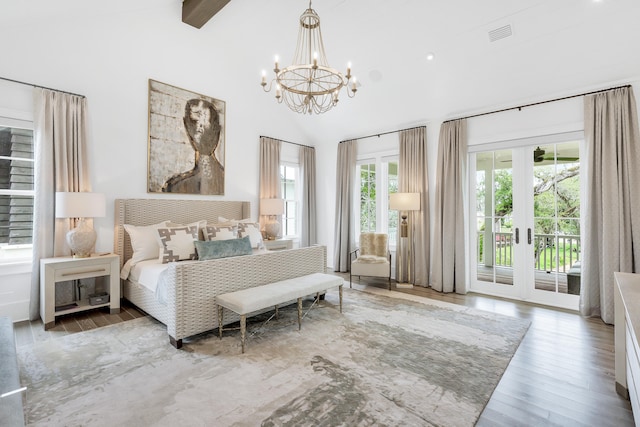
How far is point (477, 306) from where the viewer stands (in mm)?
3957

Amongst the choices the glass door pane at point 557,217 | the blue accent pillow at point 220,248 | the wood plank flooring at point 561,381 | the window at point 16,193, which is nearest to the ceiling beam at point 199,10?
the window at point 16,193

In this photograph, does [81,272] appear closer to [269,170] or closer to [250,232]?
[250,232]

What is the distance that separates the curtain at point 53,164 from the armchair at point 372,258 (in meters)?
3.67

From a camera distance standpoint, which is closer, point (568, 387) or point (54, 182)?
point (568, 387)

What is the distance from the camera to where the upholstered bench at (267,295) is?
8.68ft

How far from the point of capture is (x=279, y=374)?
2.28 meters

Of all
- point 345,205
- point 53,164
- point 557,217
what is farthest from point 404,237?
point 53,164

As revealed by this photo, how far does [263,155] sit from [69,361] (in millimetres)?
3981

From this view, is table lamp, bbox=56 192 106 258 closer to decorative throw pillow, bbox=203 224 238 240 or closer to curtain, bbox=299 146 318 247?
decorative throw pillow, bbox=203 224 238 240

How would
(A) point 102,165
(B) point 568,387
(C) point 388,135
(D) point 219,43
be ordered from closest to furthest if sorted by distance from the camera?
(B) point 568,387 < (A) point 102,165 < (D) point 219,43 < (C) point 388,135

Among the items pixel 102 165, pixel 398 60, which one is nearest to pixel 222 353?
pixel 102 165

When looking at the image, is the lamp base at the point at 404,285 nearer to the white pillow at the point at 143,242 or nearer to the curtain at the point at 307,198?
the curtain at the point at 307,198

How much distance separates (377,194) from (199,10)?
3837mm

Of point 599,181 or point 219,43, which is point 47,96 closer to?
point 219,43
